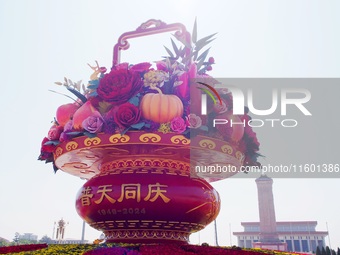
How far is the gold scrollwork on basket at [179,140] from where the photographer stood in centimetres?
741

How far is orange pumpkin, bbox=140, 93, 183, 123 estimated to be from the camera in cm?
753

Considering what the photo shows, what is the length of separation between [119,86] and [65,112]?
183 cm

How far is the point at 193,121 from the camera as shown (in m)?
7.59

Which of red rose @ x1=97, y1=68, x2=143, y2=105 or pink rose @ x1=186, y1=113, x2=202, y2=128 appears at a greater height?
red rose @ x1=97, y1=68, x2=143, y2=105

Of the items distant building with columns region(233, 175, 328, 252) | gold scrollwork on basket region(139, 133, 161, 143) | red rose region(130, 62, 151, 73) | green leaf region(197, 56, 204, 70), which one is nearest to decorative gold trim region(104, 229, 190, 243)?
gold scrollwork on basket region(139, 133, 161, 143)

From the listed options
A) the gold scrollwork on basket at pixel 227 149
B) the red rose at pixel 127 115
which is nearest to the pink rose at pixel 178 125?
the red rose at pixel 127 115

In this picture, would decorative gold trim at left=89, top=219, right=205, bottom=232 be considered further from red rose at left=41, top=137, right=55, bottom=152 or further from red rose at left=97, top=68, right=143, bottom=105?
red rose at left=97, top=68, right=143, bottom=105

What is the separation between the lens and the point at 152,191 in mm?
7523

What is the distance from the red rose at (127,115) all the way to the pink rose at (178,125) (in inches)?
28.6

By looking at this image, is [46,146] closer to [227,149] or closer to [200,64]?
[200,64]

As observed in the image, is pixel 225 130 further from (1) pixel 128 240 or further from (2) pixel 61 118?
(2) pixel 61 118

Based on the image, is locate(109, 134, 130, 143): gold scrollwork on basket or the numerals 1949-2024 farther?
the numerals 1949-2024

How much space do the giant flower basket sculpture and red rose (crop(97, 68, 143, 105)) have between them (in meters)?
0.02

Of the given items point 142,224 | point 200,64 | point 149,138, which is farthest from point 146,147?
point 200,64
